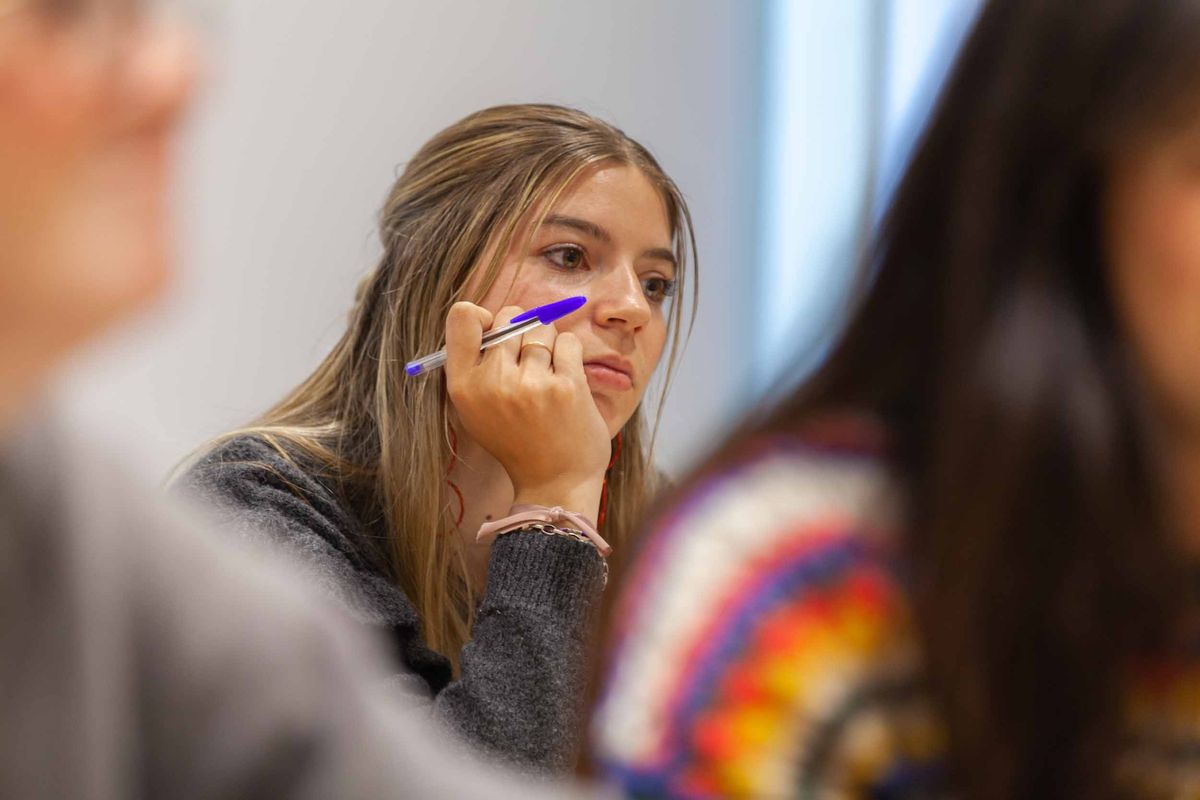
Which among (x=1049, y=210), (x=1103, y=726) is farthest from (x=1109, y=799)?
(x=1049, y=210)

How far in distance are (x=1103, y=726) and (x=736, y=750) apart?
4.8 inches

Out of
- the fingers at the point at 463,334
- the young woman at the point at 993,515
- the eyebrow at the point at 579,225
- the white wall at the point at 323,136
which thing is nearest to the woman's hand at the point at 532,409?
the fingers at the point at 463,334

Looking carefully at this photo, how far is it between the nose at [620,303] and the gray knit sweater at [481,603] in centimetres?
27

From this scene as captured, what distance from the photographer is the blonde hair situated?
1.21 meters

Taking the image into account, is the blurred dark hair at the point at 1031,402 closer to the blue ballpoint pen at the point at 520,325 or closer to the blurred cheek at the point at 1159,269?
the blurred cheek at the point at 1159,269

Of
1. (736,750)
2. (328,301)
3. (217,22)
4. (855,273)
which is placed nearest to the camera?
(217,22)

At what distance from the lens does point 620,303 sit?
1310 mm

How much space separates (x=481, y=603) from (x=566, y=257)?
0.36 meters

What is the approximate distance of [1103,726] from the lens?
47cm

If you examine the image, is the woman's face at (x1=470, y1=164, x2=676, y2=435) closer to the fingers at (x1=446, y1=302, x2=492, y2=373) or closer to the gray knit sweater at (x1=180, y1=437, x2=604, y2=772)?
the fingers at (x1=446, y1=302, x2=492, y2=373)

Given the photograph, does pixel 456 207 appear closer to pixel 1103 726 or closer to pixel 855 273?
pixel 855 273

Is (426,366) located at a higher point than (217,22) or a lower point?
lower

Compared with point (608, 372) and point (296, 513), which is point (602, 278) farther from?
point (296, 513)

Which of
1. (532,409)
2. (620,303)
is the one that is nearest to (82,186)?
(532,409)
